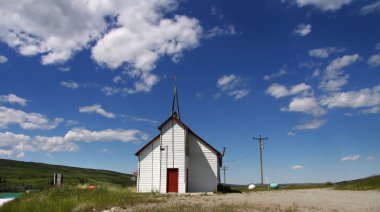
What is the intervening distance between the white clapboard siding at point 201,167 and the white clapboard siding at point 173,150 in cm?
259

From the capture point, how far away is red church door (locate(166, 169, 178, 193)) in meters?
34.6

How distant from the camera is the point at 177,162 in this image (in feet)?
114

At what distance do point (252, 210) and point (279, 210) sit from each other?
1229mm

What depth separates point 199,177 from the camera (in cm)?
3672

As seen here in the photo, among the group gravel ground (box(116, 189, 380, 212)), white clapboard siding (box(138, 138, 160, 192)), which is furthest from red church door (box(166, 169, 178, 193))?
gravel ground (box(116, 189, 380, 212))

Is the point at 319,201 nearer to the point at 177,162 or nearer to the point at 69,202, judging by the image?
the point at 69,202

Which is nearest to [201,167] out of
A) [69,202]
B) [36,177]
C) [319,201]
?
[319,201]

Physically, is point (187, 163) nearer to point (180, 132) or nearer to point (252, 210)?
point (180, 132)

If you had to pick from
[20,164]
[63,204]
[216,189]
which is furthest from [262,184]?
[20,164]

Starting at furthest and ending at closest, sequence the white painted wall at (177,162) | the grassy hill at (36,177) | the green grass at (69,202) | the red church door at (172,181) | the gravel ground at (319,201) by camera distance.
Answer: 1. the grassy hill at (36,177)
2. the white painted wall at (177,162)
3. the red church door at (172,181)
4. the gravel ground at (319,201)
5. the green grass at (69,202)

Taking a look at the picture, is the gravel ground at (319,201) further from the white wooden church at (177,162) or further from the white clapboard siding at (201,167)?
the white clapboard siding at (201,167)

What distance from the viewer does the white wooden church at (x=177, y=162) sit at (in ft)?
114

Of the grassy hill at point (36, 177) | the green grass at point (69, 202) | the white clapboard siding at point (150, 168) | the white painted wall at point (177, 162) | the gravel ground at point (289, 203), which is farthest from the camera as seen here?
the grassy hill at point (36, 177)

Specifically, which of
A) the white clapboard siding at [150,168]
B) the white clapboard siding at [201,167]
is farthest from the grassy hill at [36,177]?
the white clapboard siding at [201,167]
